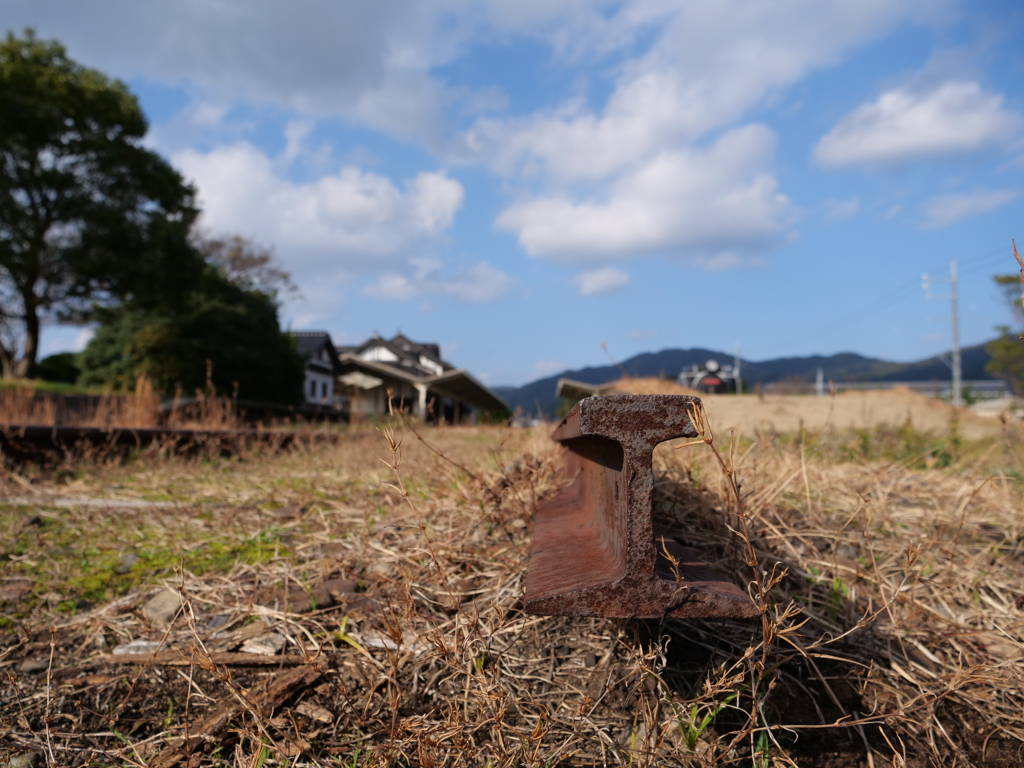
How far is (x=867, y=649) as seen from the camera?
1906mm

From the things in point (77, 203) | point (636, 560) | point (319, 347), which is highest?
point (77, 203)

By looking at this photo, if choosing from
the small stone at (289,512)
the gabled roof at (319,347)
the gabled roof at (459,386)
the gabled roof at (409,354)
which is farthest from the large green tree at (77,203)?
the gabled roof at (409,354)

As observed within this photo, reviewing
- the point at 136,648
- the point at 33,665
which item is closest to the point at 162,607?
the point at 136,648

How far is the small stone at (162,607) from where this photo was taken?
226 cm

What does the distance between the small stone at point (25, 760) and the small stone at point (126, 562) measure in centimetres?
124

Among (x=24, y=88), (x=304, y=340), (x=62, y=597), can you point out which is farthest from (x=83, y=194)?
(x=62, y=597)

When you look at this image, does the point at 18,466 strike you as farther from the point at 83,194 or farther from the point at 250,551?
the point at 83,194

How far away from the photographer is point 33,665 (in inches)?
77.7

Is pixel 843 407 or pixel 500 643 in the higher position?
pixel 843 407

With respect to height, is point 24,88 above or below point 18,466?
above

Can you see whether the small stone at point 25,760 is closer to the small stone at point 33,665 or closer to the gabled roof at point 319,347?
the small stone at point 33,665

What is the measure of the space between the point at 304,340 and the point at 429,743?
162 feet

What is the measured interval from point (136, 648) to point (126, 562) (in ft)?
3.16

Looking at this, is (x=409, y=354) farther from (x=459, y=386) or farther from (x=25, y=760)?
(x=25, y=760)
